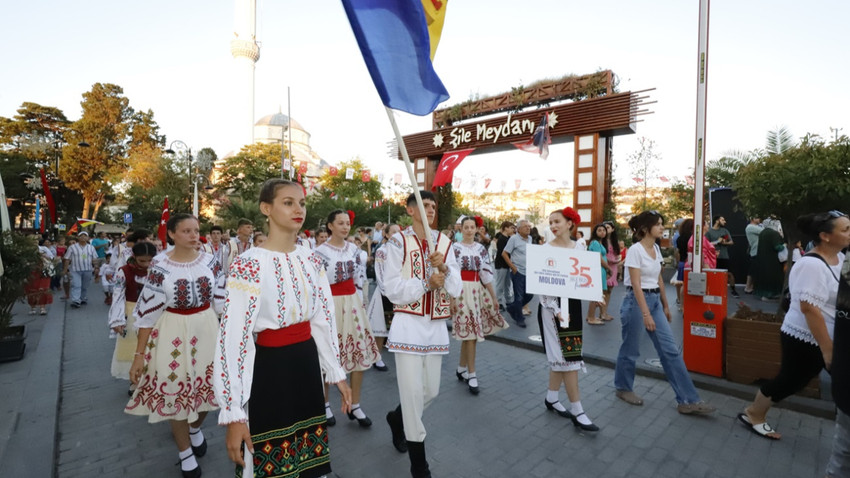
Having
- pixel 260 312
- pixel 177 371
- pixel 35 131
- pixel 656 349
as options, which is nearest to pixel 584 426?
pixel 656 349

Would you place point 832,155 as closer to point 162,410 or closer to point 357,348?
point 357,348

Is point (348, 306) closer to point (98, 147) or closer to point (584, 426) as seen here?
point (584, 426)

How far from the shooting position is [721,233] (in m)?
10.0

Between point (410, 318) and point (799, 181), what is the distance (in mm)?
5433

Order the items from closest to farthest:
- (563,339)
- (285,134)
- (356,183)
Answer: (563,339) < (356,183) < (285,134)

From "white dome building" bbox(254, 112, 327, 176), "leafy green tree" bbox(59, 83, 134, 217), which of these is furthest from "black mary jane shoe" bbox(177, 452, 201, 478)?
"white dome building" bbox(254, 112, 327, 176)

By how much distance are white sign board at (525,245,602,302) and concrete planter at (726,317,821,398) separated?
2.18 metres

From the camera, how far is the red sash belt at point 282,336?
218 cm

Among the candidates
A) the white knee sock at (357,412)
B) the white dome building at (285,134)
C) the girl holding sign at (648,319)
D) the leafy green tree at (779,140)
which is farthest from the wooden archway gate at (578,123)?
the white dome building at (285,134)

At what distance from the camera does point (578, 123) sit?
18.9 metres

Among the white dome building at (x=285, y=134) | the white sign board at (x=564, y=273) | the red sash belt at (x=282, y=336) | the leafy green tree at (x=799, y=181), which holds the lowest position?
the red sash belt at (x=282, y=336)

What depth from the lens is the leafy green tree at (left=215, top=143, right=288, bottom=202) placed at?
1447 inches

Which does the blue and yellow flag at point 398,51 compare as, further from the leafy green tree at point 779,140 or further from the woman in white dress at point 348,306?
the leafy green tree at point 779,140

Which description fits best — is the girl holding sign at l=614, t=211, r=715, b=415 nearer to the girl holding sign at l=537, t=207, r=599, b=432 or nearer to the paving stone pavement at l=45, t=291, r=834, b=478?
the paving stone pavement at l=45, t=291, r=834, b=478
